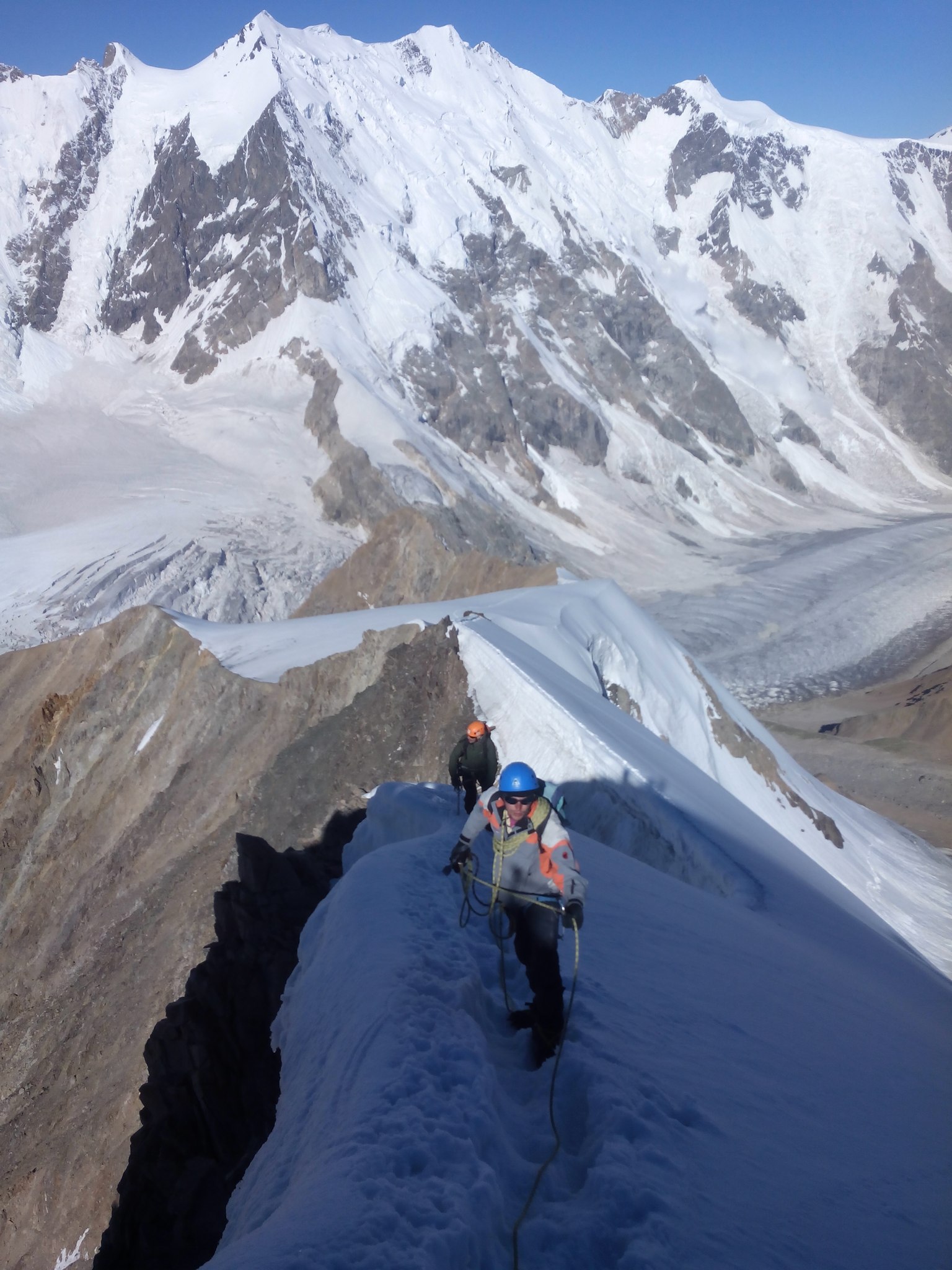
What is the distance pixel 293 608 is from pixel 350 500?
8.27 m

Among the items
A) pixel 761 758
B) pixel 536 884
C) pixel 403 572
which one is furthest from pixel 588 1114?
pixel 403 572

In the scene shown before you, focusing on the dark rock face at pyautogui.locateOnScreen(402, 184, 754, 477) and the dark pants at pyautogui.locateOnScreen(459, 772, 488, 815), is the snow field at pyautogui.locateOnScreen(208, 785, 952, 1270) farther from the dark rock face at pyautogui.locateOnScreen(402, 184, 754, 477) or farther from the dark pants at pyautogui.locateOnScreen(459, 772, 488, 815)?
the dark rock face at pyautogui.locateOnScreen(402, 184, 754, 477)

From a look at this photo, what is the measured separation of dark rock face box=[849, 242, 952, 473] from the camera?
10262cm

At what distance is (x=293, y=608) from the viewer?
41.5 meters

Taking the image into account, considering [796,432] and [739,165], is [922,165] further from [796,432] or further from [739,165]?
[796,432]

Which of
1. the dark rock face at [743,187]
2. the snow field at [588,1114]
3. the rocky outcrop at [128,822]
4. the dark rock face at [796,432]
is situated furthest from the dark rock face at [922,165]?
the snow field at [588,1114]

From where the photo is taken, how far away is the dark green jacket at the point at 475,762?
27.9 feet

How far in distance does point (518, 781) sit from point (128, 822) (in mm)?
12497

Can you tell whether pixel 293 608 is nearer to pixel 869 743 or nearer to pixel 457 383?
pixel 869 743

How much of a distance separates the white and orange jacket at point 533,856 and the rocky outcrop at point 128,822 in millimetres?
5437

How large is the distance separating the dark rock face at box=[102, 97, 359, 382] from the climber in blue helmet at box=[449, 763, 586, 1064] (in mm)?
60971

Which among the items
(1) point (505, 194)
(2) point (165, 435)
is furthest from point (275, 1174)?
(1) point (505, 194)

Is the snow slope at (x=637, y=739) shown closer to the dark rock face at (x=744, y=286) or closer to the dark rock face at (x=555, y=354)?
the dark rock face at (x=555, y=354)

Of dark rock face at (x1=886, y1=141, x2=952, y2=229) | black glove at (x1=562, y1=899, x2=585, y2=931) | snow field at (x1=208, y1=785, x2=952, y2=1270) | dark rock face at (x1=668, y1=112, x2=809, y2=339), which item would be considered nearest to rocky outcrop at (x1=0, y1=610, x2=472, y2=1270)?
snow field at (x1=208, y1=785, x2=952, y2=1270)
